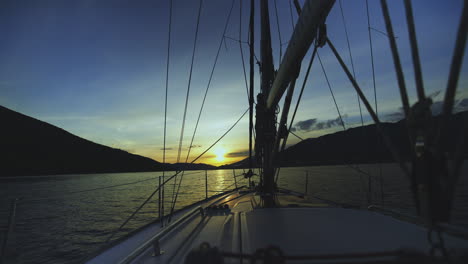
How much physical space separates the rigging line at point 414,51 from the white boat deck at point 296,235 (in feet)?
5.27

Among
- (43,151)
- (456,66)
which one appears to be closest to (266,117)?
(456,66)

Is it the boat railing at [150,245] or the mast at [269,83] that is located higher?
the mast at [269,83]

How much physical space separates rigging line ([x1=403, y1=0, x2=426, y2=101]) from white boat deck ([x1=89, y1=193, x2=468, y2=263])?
161 centimetres

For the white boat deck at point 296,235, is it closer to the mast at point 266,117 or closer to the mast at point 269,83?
the mast at point 269,83

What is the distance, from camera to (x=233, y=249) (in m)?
2.58

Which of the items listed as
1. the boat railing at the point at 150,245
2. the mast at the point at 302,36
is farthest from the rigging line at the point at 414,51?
the boat railing at the point at 150,245

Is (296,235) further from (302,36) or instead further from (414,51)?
(302,36)

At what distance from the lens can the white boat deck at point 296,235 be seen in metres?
2.43

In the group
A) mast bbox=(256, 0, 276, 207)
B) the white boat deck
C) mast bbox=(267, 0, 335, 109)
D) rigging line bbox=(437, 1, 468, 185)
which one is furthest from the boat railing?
mast bbox=(256, 0, 276, 207)

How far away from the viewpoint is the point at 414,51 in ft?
4.13

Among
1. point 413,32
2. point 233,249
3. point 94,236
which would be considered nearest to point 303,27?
point 413,32

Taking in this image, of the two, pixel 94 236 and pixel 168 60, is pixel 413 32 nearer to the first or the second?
pixel 168 60

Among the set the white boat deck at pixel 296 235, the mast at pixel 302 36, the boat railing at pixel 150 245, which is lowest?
the white boat deck at pixel 296 235

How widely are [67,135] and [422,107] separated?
17837 cm
